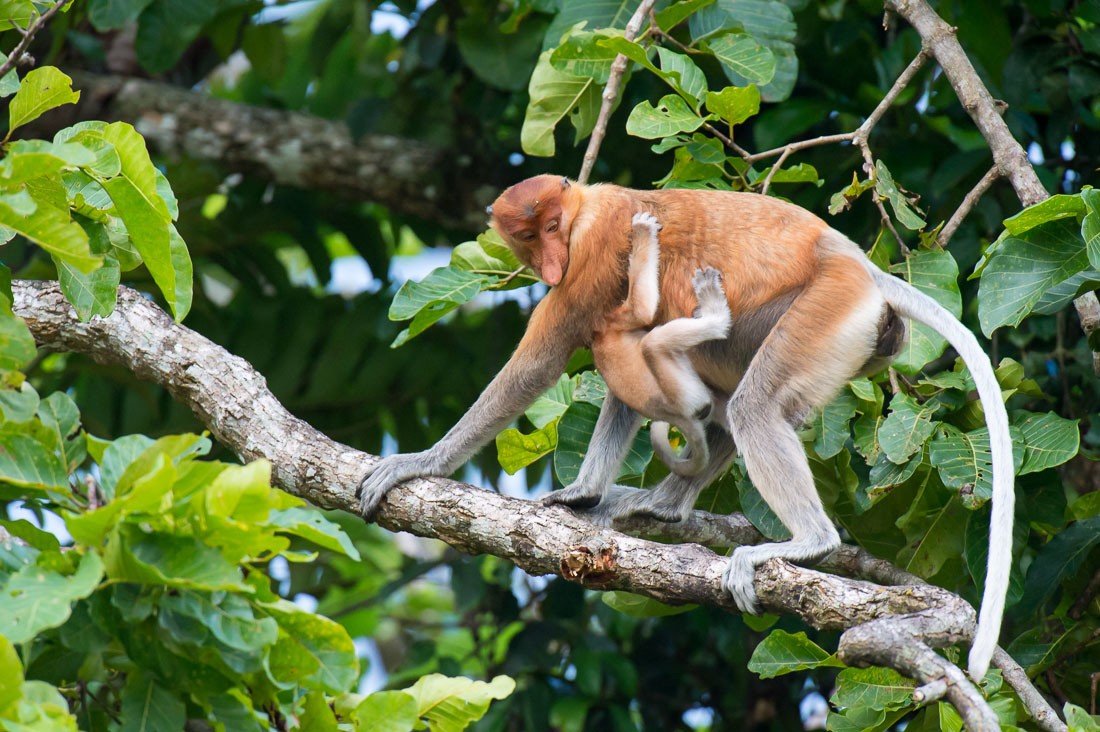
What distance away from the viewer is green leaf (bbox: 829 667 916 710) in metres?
2.59

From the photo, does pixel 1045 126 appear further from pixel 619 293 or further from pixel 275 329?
pixel 275 329

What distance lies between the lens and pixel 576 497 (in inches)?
140

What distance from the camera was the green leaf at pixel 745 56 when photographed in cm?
363

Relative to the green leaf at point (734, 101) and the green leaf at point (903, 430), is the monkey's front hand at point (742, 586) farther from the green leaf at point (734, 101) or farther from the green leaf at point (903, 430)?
the green leaf at point (734, 101)

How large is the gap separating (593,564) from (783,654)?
562mm

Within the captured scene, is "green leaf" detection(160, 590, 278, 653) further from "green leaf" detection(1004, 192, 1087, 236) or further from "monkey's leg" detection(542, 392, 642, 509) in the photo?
"green leaf" detection(1004, 192, 1087, 236)

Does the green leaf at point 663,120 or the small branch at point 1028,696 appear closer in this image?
the small branch at point 1028,696

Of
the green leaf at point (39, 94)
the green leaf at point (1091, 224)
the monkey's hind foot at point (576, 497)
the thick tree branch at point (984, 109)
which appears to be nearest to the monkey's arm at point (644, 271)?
the monkey's hind foot at point (576, 497)

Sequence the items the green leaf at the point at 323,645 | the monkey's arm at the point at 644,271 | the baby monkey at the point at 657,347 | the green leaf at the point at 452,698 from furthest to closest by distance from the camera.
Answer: the monkey's arm at the point at 644,271 → the baby monkey at the point at 657,347 → the green leaf at the point at 452,698 → the green leaf at the point at 323,645

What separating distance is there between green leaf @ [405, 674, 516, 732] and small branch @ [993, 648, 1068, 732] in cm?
144

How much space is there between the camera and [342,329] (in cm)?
578

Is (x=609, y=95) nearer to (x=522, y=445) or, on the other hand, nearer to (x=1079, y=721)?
(x=522, y=445)

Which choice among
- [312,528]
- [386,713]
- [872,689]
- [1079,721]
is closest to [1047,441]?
[1079,721]

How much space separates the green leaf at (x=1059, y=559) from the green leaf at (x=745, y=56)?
5.92 ft
